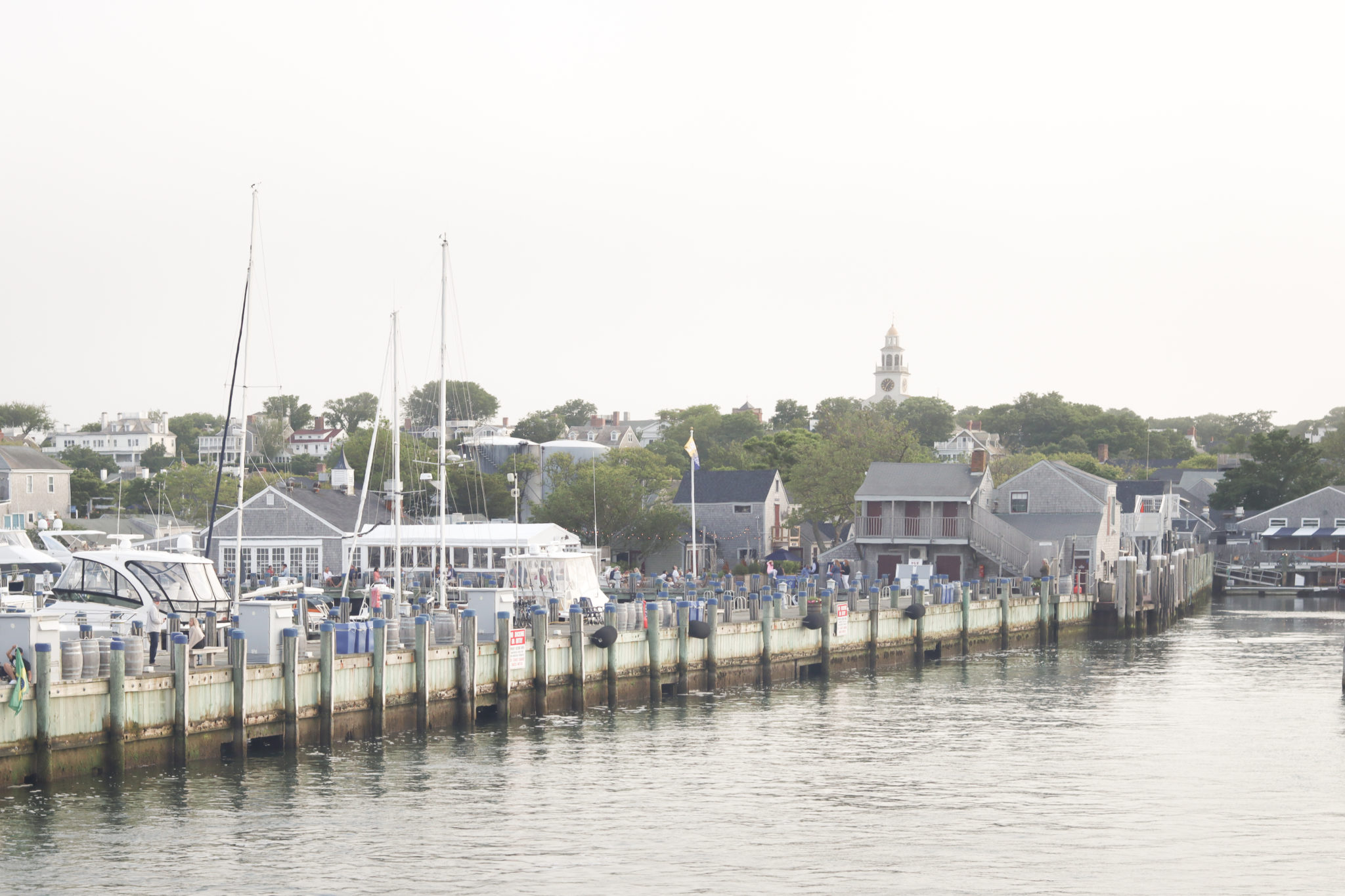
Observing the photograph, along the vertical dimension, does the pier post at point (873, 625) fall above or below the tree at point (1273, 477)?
below

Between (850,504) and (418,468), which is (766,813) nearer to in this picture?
(850,504)

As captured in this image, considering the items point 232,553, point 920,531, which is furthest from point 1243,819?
point 232,553

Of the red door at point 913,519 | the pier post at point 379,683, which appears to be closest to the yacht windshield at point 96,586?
the pier post at point 379,683

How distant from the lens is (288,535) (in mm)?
76062

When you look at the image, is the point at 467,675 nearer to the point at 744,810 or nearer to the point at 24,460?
the point at 744,810

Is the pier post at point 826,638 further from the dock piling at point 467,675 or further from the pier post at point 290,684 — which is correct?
the pier post at point 290,684

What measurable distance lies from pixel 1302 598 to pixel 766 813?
7958 cm

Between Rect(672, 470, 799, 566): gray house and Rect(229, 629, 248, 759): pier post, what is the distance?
69.1 m

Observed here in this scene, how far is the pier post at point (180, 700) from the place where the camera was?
94.9ft

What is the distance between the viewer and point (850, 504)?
94500mm

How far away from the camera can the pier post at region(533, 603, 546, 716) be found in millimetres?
37688

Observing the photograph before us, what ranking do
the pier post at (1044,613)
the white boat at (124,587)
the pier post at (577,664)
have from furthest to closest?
the pier post at (1044,613), the pier post at (577,664), the white boat at (124,587)

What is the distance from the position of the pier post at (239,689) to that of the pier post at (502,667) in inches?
297

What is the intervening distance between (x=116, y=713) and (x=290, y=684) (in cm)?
389
